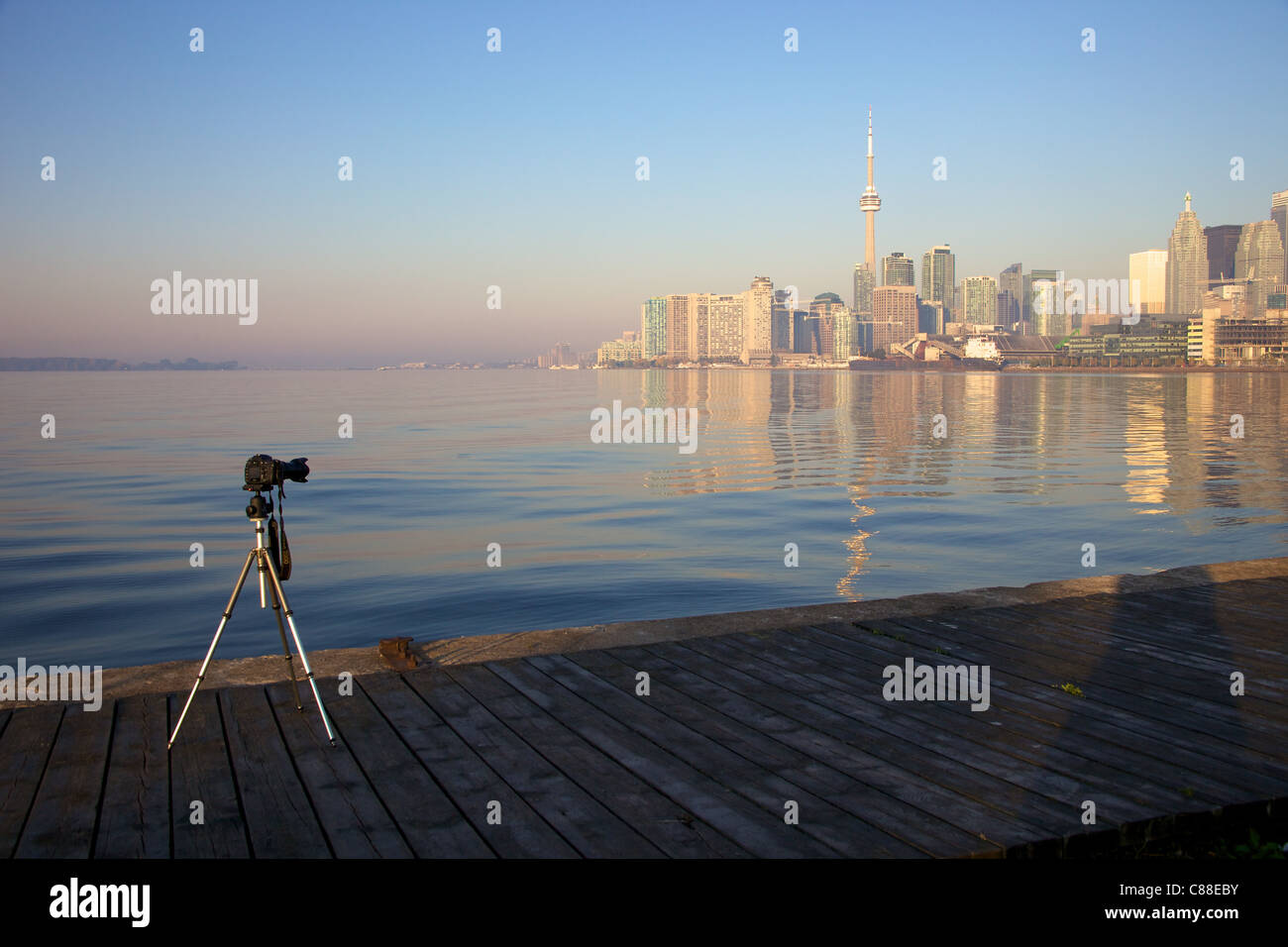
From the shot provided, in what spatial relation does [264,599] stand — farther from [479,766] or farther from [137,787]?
[479,766]

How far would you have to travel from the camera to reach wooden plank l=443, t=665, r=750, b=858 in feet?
12.5

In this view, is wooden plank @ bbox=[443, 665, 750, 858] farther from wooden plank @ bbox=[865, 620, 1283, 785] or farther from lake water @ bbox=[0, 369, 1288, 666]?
lake water @ bbox=[0, 369, 1288, 666]

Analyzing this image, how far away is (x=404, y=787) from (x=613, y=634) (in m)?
2.60

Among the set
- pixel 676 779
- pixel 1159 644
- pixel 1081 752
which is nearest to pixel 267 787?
pixel 676 779

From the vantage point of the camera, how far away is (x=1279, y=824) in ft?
13.8

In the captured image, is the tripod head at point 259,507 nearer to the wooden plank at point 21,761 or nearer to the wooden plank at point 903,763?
the wooden plank at point 21,761

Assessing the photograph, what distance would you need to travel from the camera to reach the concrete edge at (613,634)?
587 centimetres

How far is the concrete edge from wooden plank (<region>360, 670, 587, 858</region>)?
18.9 inches

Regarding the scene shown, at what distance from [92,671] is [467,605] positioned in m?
7.81

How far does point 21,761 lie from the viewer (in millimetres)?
4621

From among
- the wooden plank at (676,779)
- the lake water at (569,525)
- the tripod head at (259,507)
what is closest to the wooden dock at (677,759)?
the wooden plank at (676,779)

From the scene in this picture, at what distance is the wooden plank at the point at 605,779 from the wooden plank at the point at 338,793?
83cm
